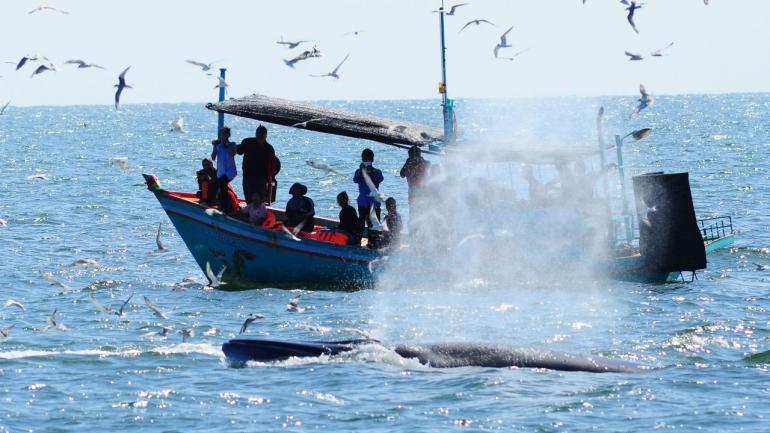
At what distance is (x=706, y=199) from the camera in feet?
155

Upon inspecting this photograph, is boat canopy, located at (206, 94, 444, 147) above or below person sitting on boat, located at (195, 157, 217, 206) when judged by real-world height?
above

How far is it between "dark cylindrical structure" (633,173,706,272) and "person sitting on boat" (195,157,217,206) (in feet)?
26.0

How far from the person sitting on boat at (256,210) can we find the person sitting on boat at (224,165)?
0.45 metres

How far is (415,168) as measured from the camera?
22.4 meters

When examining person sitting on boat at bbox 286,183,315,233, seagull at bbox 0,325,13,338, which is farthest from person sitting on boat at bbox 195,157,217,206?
seagull at bbox 0,325,13,338

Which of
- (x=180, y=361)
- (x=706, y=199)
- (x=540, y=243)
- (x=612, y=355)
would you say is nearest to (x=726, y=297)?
(x=540, y=243)

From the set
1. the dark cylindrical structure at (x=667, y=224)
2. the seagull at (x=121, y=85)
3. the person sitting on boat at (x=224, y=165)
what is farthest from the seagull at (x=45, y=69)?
the dark cylindrical structure at (x=667, y=224)

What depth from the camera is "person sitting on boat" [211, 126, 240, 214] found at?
22.8m

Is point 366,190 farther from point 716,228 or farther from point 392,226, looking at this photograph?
point 716,228

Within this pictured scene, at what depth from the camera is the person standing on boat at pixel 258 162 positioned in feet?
74.4

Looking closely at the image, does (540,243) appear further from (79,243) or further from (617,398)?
(79,243)

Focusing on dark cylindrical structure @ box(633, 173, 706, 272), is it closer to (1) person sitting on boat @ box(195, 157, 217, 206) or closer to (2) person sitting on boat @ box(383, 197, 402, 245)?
(2) person sitting on boat @ box(383, 197, 402, 245)

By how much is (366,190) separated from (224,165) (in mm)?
2625

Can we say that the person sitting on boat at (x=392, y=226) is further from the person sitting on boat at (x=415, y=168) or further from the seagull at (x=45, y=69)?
the seagull at (x=45, y=69)
